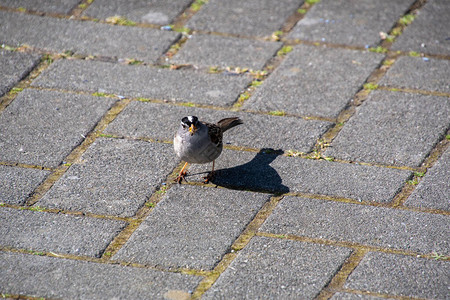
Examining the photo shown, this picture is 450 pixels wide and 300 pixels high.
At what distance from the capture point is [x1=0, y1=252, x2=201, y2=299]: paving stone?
4.11 meters

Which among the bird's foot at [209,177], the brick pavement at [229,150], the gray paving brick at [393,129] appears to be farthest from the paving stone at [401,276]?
the bird's foot at [209,177]

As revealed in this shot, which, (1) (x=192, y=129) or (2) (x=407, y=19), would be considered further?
(2) (x=407, y=19)

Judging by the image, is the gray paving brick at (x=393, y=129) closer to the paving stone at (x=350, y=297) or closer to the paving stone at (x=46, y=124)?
the paving stone at (x=350, y=297)

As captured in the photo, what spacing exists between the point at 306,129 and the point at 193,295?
2.54m

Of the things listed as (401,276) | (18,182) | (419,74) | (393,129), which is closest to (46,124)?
(18,182)

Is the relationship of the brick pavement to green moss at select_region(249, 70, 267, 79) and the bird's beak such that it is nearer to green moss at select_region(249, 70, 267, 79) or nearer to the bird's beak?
green moss at select_region(249, 70, 267, 79)

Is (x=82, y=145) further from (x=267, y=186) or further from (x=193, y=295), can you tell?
(x=193, y=295)

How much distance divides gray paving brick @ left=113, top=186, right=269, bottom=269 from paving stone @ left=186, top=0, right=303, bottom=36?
10.5ft

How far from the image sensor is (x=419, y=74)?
693 centimetres

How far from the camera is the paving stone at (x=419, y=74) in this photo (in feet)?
22.1

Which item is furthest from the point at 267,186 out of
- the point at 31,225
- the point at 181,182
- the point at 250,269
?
the point at 31,225

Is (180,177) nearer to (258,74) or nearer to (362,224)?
(362,224)

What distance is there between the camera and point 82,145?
591 cm

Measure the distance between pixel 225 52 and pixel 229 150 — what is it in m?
1.93
